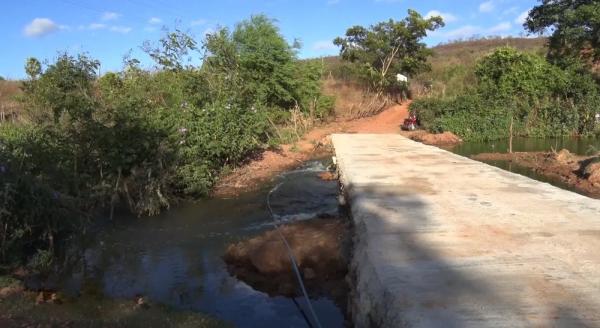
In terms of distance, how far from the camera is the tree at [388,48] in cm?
3019

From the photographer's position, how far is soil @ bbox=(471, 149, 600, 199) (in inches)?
485

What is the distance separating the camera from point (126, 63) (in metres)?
14.2

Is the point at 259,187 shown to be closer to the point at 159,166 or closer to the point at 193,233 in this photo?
the point at 159,166

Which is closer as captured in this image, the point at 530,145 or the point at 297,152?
the point at 297,152

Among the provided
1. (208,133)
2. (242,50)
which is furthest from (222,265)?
(242,50)

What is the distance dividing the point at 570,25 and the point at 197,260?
2327 centimetres

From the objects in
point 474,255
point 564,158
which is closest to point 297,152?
point 564,158

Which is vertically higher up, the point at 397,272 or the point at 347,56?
the point at 347,56

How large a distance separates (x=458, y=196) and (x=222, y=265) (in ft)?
10.8

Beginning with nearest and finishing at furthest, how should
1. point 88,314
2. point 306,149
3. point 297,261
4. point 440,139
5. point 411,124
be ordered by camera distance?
point 88,314 → point 297,261 → point 306,149 → point 440,139 → point 411,124

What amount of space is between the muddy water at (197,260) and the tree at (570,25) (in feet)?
57.8

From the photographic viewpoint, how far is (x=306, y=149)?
1991 cm

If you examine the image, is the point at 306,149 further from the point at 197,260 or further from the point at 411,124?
the point at 197,260

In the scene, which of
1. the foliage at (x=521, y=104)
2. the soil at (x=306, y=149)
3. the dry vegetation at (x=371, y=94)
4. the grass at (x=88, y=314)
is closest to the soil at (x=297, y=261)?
the grass at (x=88, y=314)
